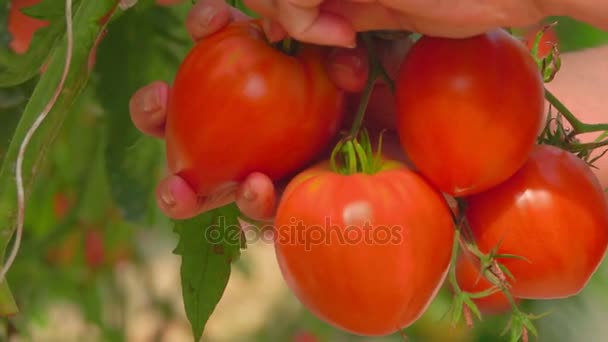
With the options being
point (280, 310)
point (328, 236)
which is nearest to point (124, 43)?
point (328, 236)

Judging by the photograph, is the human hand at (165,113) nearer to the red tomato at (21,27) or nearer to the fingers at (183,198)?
the fingers at (183,198)

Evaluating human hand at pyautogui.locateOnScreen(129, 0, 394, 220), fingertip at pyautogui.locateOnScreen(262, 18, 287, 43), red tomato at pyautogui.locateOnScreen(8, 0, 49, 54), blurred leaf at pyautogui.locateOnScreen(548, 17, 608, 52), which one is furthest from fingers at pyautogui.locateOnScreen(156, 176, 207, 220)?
blurred leaf at pyautogui.locateOnScreen(548, 17, 608, 52)

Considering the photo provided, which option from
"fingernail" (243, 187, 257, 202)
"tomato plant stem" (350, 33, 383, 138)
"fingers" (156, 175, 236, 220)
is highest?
"tomato plant stem" (350, 33, 383, 138)

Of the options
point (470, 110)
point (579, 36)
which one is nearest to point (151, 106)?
point (470, 110)

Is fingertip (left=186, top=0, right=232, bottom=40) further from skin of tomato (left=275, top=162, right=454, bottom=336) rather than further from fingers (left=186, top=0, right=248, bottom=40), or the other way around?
skin of tomato (left=275, top=162, right=454, bottom=336)

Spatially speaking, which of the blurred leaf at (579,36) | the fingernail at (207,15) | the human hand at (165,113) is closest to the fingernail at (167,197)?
the human hand at (165,113)
